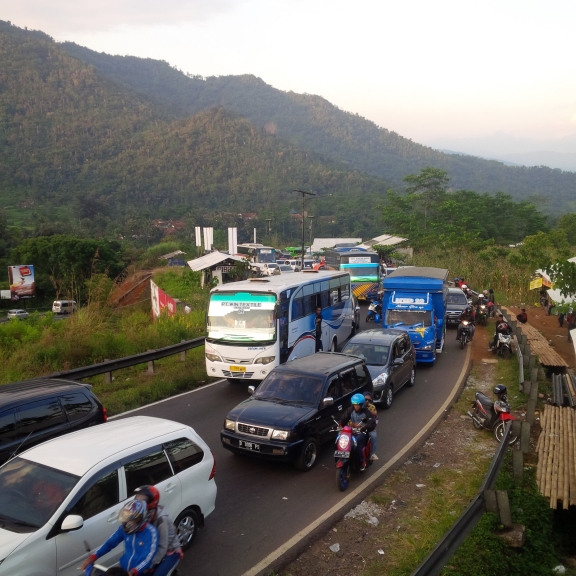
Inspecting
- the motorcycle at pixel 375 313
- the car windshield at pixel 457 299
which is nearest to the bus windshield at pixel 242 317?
the motorcycle at pixel 375 313

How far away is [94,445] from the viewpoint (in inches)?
229

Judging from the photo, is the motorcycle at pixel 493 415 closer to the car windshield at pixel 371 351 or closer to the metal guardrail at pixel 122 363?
the car windshield at pixel 371 351

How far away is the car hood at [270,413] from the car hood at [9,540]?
4.41 m

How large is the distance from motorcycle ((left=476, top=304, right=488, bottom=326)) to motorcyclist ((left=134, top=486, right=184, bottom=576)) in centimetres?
2282

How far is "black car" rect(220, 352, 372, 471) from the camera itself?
8609 millimetres

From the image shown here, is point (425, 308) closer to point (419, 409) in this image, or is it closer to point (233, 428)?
point (419, 409)

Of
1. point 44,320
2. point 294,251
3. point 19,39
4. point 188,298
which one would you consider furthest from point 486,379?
point 19,39

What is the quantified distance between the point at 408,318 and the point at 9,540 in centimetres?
1468

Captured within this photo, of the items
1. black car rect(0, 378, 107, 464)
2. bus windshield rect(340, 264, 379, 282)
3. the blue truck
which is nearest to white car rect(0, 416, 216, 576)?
black car rect(0, 378, 107, 464)

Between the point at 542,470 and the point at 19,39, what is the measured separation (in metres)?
232

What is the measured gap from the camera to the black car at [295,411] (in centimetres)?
861

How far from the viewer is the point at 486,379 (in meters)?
16.0

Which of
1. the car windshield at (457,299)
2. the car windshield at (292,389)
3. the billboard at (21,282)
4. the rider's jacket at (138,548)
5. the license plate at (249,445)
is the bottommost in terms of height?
the billboard at (21,282)

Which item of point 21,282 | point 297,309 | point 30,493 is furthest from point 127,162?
point 30,493
